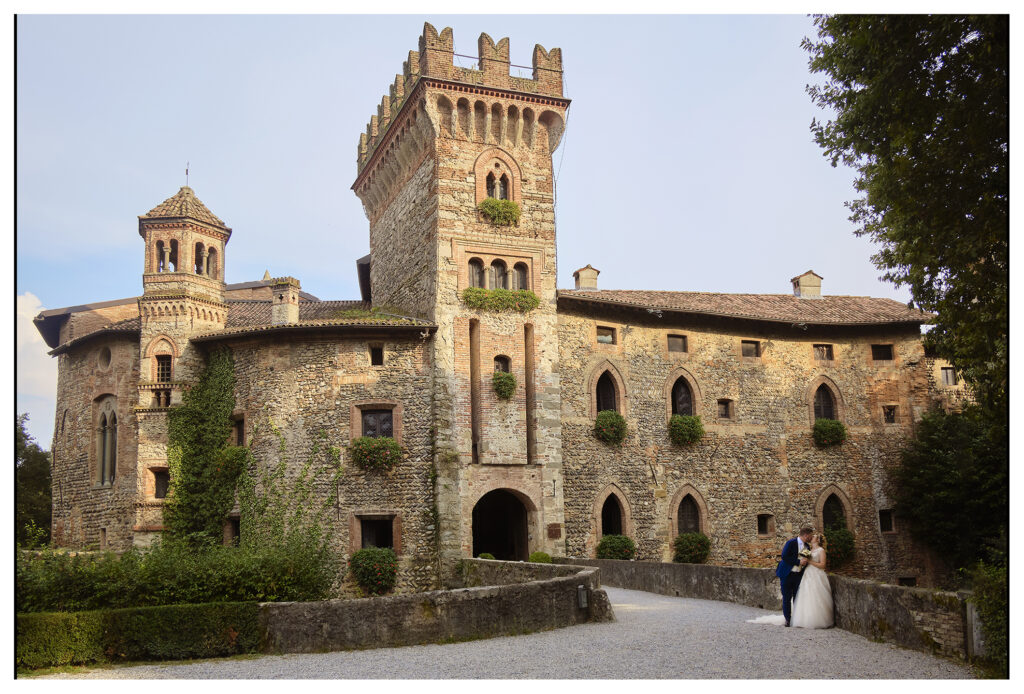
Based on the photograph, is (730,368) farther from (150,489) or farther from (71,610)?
(71,610)

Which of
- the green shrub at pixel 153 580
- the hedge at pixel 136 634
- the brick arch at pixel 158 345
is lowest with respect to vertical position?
the hedge at pixel 136 634

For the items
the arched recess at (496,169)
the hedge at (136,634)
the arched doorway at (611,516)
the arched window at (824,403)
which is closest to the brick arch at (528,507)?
the arched doorway at (611,516)

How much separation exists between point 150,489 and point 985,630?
2079cm

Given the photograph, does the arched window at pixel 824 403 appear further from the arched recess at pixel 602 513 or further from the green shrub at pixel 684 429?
the arched recess at pixel 602 513

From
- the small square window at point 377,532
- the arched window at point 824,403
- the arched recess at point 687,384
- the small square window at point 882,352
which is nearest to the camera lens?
the small square window at point 377,532

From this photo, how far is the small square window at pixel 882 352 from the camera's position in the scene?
3241 centimetres

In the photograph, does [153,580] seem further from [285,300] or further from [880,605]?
[285,300]

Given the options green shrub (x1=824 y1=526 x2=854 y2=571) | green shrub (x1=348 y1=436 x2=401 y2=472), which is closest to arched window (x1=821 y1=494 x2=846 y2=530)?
green shrub (x1=824 y1=526 x2=854 y2=571)

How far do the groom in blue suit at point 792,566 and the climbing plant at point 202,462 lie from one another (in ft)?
51.3

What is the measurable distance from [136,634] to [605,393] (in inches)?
736

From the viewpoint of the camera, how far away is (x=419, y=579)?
76.0 feet

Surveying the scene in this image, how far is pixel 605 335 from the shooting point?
28250 millimetres

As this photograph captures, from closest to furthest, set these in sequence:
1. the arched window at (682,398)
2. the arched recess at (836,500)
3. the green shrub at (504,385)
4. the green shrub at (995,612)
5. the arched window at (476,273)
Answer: the green shrub at (995,612) → the green shrub at (504,385) → the arched window at (476,273) → the arched window at (682,398) → the arched recess at (836,500)

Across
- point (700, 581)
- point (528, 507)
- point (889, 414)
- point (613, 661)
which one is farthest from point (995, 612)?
point (889, 414)
